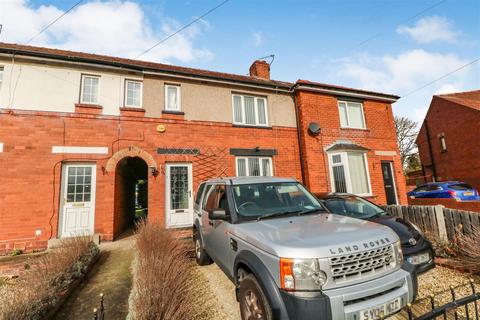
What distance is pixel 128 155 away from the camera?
8.28 meters

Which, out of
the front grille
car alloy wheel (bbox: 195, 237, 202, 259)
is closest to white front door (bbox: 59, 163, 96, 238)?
car alloy wheel (bbox: 195, 237, 202, 259)

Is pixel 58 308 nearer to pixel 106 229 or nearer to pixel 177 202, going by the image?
pixel 106 229

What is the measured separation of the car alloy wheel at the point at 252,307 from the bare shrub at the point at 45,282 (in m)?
2.81

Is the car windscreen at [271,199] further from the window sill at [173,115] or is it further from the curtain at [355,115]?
the curtain at [355,115]

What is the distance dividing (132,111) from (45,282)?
6.53 m

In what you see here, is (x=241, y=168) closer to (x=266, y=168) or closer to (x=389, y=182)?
(x=266, y=168)

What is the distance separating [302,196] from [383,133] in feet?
35.9

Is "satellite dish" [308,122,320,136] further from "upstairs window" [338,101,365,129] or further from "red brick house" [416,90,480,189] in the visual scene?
"red brick house" [416,90,480,189]

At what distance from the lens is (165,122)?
356 inches

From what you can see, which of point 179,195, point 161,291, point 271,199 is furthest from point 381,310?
point 179,195

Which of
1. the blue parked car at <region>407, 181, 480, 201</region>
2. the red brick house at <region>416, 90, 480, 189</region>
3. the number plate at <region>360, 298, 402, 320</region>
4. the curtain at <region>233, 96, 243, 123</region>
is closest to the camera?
the number plate at <region>360, 298, 402, 320</region>

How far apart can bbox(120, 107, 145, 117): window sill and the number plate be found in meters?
9.07

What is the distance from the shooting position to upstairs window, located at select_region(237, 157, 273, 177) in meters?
9.92

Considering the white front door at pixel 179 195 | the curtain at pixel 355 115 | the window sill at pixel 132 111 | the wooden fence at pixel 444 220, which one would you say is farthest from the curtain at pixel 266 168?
the window sill at pixel 132 111
